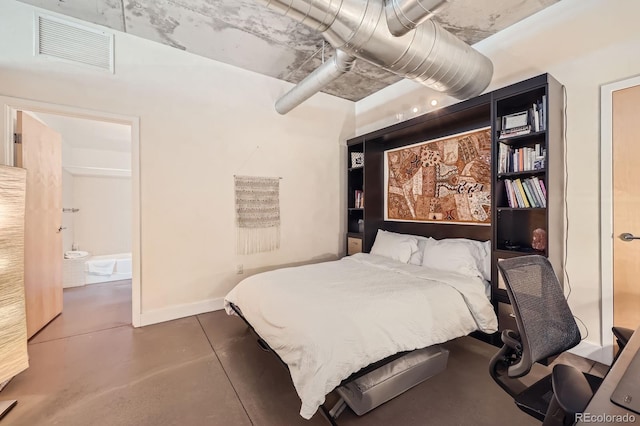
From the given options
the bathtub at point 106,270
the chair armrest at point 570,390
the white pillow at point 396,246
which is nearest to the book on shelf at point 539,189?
the white pillow at point 396,246

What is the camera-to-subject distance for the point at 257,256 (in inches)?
141

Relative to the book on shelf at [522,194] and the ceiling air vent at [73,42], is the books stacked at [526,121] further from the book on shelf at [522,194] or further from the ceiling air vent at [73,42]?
the ceiling air vent at [73,42]

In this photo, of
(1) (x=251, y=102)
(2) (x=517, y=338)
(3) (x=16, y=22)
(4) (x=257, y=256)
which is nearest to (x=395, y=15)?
(2) (x=517, y=338)

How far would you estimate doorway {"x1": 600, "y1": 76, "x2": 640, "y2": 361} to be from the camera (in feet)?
6.67

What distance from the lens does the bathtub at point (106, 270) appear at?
14.4ft

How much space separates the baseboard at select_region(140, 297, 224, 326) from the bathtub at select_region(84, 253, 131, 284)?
2.34 metres

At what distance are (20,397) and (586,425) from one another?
2892 mm

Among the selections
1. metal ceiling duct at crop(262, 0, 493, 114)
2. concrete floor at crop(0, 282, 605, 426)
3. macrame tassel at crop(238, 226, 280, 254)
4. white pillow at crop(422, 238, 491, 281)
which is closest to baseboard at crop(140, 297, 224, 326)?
concrete floor at crop(0, 282, 605, 426)

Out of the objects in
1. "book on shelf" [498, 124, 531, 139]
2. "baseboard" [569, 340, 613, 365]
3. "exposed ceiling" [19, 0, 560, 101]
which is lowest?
"baseboard" [569, 340, 613, 365]

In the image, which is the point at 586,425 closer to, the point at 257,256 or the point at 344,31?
the point at 344,31

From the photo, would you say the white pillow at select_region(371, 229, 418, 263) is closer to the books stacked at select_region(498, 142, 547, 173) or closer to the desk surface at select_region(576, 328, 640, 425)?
the books stacked at select_region(498, 142, 547, 173)

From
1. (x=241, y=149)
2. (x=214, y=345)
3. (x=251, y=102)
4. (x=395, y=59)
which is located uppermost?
(x=251, y=102)

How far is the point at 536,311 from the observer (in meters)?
1.30

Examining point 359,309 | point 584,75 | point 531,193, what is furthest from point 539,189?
point 359,309
